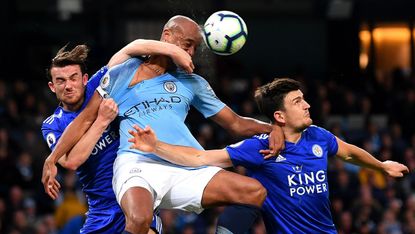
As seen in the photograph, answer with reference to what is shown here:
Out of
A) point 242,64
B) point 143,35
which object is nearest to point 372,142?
point 242,64

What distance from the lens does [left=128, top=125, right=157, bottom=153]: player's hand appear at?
25.8 feet

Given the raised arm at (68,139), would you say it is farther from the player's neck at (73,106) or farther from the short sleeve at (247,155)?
the short sleeve at (247,155)

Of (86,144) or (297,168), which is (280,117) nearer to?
(297,168)

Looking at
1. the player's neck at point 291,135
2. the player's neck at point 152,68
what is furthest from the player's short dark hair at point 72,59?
the player's neck at point 291,135

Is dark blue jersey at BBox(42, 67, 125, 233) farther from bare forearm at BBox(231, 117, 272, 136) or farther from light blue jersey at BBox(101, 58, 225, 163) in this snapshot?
bare forearm at BBox(231, 117, 272, 136)

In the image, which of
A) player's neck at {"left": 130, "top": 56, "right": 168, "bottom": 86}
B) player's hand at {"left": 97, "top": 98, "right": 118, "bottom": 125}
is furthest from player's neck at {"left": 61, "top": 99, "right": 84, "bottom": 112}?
player's neck at {"left": 130, "top": 56, "right": 168, "bottom": 86}

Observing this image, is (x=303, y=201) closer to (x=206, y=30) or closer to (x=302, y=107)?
(x=302, y=107)

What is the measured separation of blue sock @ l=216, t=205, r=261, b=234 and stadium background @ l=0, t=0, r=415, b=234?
6.77 meters

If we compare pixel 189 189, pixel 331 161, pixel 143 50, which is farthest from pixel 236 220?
pixel 331 161

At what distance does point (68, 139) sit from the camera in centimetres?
830

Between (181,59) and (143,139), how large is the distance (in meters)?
0.75

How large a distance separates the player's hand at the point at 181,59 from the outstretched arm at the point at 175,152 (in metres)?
0.63

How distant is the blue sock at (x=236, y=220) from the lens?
806cm

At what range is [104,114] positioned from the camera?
8.27 m
